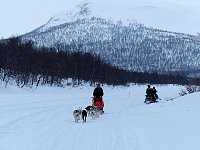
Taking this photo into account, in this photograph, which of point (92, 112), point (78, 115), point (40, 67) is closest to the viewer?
point (78, 115)

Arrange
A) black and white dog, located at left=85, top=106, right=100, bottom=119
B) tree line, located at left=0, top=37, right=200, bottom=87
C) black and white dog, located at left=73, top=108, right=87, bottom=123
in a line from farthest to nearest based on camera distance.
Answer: tree line, located at left=0, top=37, right=200, bottom=87
black and white dog, located at left=85, top=106, right=100, bottom=119
black and white dog, located at left=73, top=108, right=87, bottom=123

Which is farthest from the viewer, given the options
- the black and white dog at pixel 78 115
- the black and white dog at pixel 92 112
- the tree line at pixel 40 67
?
the tree line at pixel 40 67

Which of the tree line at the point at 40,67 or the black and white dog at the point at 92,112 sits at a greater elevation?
the tree line at the point at 40,67

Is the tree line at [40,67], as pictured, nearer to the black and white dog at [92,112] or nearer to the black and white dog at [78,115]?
the black and white dog at [92,112]

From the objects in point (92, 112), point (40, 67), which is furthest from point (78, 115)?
point (40, 67)

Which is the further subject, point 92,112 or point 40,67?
point 40,67

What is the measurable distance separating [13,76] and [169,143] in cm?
5052

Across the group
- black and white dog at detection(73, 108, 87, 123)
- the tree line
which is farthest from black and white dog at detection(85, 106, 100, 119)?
the tree line

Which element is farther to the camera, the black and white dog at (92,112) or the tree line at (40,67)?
the tree line at (40,67)

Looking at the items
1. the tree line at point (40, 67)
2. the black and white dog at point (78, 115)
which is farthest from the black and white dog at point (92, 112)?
the tree line at point (40, 67)

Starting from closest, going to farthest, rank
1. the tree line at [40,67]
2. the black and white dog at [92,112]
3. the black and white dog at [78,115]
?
1. the black and white dog at [78,115]
2. the black and white dog at [92,112]
3. the tree line at [40,67]

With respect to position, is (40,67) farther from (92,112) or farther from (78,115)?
(78,115)

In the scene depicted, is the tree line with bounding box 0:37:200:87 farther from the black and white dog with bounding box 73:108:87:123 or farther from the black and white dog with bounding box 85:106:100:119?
the black and white dog with bounding box 73:108:87:123

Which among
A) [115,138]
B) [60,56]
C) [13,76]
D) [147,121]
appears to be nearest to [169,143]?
[115,138]
